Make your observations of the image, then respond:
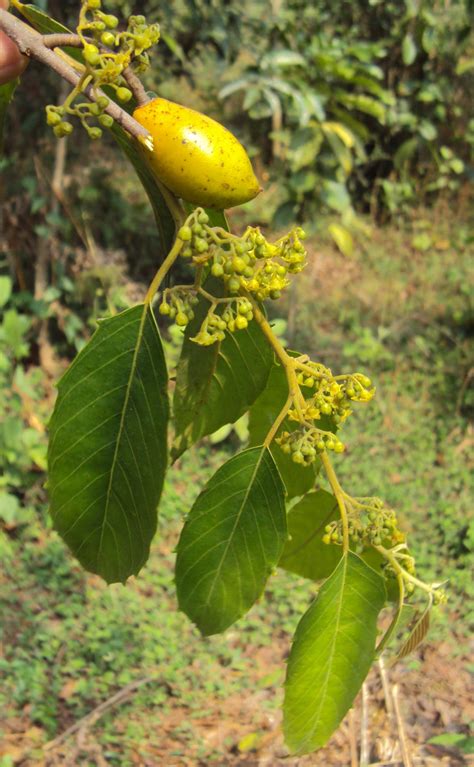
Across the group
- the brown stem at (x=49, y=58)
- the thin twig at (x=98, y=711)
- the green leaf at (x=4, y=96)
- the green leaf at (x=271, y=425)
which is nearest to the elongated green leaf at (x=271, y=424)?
the green leaf at (x=271, y=425)

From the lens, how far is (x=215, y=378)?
72cm

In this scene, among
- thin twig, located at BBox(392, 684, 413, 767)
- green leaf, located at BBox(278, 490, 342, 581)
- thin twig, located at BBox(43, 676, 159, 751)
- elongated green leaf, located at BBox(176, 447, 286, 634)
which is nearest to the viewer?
elongated green leaf, located at BBox(176, 447, 286, 634)

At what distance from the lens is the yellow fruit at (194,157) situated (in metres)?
0.56

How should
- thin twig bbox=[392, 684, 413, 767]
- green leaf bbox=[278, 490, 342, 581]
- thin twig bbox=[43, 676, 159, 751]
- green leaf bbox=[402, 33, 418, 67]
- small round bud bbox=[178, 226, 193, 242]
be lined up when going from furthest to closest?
green leaf bbox=[402, 33, 418, 67] → thin twig bbox=[43, 676, 159, 751] → thin twig bbox=[392, 684, 413, 767] → green leaf bbox=[278, 490, 342, 581] → small round bud bbox=[178, 226, 193, 242]

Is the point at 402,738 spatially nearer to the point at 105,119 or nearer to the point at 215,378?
the point at 215,378

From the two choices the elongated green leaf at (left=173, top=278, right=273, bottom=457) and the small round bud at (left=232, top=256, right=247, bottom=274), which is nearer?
the small round bud at (left=232, top=256, right=247, bottom=274)

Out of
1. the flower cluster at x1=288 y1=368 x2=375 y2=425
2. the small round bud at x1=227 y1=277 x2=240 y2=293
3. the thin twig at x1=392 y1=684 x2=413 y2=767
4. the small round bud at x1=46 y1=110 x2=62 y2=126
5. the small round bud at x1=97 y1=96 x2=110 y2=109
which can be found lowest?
the thin twig at x1=392 y1=684 x2=413 y2=767

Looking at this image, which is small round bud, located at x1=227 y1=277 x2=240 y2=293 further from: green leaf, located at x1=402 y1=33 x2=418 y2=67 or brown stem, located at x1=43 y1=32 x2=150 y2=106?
green leaf, located at x1=402 y1=33 x2=418 y2=67

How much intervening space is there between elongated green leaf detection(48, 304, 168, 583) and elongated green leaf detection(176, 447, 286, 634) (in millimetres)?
41

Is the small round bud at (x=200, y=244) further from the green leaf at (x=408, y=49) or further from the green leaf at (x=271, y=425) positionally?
the green leaf at (x=408, y=49)

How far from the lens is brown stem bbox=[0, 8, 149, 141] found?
1.84 ft

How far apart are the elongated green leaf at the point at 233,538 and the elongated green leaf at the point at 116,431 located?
0.04 meters

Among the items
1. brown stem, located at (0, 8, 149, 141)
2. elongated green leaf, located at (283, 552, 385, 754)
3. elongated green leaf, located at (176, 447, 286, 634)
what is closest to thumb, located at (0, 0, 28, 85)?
brown stem, located at (0, 8, 149, 141)

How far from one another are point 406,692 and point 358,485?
1.07 meters
